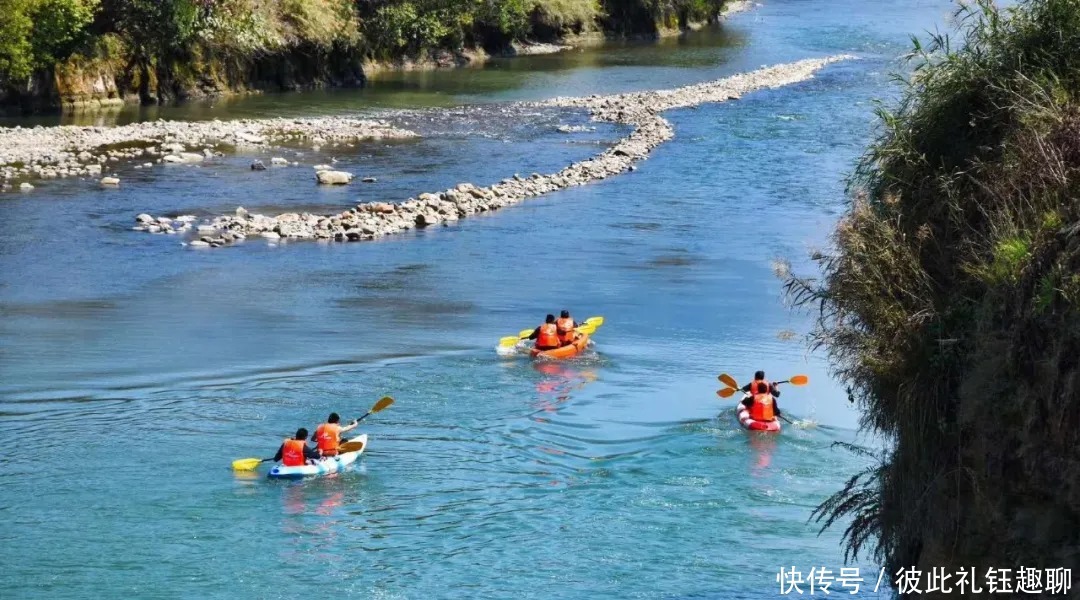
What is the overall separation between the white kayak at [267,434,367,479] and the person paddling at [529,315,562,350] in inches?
209

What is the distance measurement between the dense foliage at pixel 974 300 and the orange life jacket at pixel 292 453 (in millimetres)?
7212

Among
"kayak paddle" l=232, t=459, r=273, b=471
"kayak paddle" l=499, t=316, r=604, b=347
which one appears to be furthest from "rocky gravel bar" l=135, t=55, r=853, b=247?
"kayak paddle" l=232, t=459, r=273, b=471

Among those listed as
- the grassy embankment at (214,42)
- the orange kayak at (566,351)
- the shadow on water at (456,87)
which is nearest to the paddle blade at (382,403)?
the orange kayak at (566,351)

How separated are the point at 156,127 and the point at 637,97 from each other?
2163 cm

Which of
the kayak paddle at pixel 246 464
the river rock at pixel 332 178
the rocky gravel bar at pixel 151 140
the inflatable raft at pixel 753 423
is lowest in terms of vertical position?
the inflatable raft at pixel 753 423

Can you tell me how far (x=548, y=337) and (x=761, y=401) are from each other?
433cm

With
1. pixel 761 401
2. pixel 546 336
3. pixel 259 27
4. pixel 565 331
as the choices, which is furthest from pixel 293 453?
pixel 259 27

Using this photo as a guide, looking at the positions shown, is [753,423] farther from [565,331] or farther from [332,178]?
[332,178]

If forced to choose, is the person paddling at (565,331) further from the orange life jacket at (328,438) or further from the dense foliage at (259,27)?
the dense foliage at (259,27)

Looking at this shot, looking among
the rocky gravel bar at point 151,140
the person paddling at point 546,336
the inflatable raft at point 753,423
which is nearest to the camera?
the inflatable raft at point 753,423

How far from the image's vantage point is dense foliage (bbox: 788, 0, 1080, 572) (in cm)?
963

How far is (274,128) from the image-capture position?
46.1 m

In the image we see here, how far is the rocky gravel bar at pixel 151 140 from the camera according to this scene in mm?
37469

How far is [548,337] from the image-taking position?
Result: 864 inches
